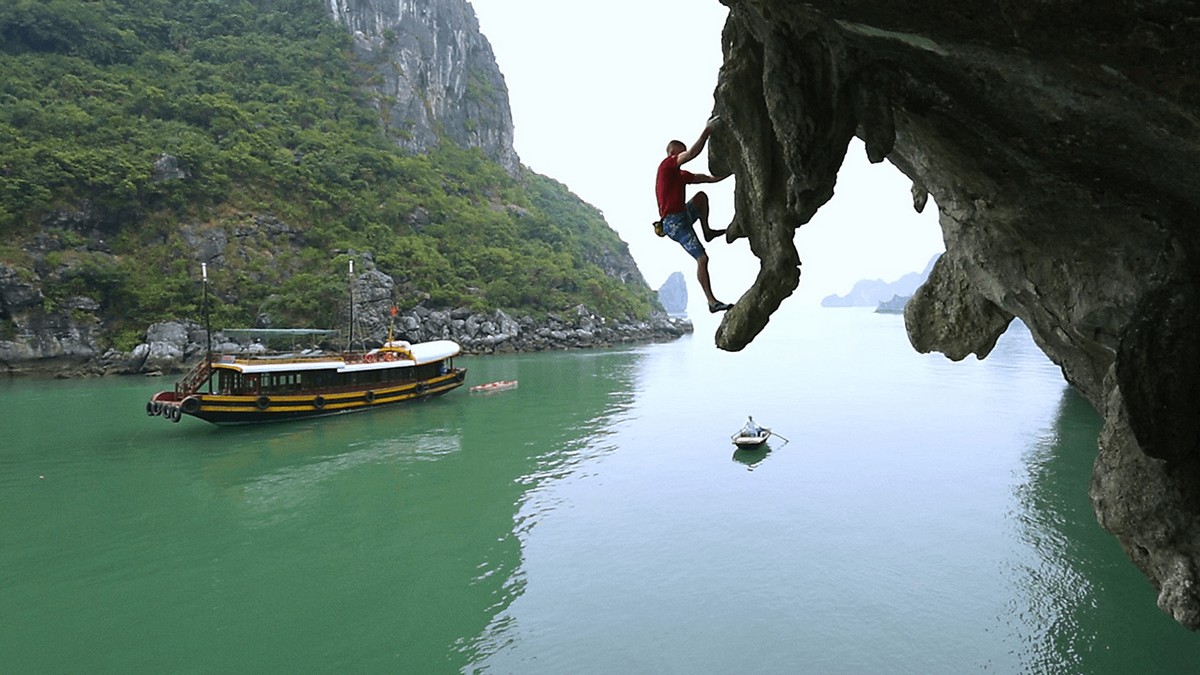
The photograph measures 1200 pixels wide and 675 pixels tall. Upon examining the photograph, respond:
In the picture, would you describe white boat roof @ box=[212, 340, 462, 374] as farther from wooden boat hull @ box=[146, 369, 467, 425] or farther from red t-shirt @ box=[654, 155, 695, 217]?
red t-shirt @ box=[654, 155, 695, 217]

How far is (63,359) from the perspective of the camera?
128ft

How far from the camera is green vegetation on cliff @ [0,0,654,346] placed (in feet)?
144

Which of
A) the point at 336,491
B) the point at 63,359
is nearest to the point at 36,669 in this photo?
the point at 336,491

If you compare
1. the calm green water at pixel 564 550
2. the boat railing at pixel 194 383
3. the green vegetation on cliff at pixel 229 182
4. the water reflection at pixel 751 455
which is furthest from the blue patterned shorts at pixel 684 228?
the green vegetation on cliff at pixel 229 182

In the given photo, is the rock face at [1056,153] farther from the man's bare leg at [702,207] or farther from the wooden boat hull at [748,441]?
the wooden boat hull at [748,441]

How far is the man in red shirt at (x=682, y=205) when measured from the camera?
6098 millimetres

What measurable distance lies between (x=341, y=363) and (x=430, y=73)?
71.6 metres

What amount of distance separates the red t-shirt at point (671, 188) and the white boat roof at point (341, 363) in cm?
2349

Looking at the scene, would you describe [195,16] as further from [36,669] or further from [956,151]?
[956,151]

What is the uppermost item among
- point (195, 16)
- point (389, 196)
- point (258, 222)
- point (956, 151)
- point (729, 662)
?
point (195, 16)

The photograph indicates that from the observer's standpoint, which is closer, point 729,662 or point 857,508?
point 729,662

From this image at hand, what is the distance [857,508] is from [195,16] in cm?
9172

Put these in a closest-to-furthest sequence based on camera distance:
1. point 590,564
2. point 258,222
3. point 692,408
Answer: point 590,564 → point 692,408 → point 258,222

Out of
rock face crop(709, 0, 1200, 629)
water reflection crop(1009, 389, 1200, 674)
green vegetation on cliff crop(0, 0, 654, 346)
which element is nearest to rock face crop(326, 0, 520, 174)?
green vegetation on cliff crop(0, 0, 654, 346)
